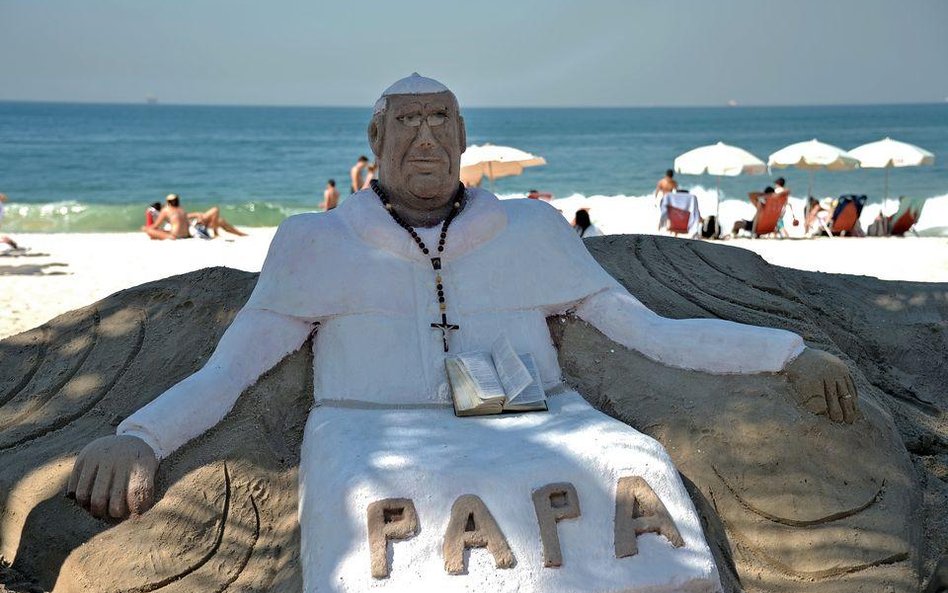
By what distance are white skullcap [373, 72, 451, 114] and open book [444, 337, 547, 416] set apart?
3.69ft

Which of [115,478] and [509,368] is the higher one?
[509,368]

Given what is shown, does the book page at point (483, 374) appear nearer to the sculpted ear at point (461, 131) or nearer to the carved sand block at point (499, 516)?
the carved sand block at point (499, 516)

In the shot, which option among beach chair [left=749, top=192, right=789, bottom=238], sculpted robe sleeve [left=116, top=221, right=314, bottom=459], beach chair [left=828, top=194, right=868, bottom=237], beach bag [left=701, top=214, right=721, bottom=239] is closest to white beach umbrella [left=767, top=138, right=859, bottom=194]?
beach chair [left=828, top=194, right=868, bottom=237]

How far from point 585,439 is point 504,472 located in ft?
1.22

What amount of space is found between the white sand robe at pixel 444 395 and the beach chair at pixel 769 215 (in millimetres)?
11373

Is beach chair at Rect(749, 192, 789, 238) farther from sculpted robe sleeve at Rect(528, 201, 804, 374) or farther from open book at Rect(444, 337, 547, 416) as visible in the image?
open book at Rect(444, 337, 547, 416)

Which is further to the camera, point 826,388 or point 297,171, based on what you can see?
point 297,171

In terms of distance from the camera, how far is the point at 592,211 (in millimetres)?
16922

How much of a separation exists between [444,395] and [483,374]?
188 mm

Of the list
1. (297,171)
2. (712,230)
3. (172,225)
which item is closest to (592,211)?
(712,230)

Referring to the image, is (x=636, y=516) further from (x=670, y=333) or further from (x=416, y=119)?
(x=416, y=119)

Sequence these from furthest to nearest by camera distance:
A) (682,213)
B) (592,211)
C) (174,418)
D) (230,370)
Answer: (592,211)
(682,213)
(230,370)
(174,418)

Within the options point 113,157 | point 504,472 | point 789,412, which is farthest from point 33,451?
point 113,157

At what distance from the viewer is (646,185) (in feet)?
119
